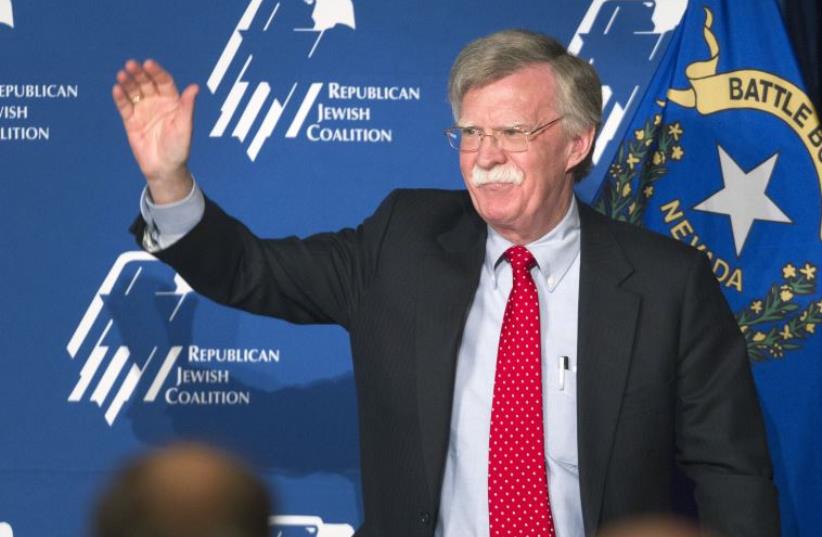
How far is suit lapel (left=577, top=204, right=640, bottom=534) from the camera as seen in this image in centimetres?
269

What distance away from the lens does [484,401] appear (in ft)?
8.94

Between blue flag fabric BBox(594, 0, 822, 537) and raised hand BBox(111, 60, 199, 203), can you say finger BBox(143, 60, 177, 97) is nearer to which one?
raised hand BBox(111, 60, 199, 203)

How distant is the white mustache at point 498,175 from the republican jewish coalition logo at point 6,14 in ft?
5.48

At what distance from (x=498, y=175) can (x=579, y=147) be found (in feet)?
0.93

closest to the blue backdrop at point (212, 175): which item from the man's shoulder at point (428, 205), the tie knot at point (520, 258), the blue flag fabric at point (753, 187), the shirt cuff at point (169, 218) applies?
the blue flag fabric at point (753, 187)

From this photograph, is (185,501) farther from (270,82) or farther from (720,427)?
(270,82)

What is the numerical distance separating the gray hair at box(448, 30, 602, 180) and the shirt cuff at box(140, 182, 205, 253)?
2.04 feet

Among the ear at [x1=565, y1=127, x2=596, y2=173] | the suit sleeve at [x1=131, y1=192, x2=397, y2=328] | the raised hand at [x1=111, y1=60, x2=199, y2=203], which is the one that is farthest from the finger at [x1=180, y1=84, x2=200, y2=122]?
the ear at [x1=565, y1=127, x2=596, y2=173]

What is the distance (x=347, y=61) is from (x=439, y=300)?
116 centimetres

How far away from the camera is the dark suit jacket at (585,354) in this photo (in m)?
2.71

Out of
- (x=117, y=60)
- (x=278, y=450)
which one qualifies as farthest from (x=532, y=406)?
(x=117, y=60)

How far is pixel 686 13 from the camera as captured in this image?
3646 mm

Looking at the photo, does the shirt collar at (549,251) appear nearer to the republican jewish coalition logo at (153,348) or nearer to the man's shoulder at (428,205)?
the man's shoulder at (428,205)

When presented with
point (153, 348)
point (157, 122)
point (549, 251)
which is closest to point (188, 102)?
point (157, 122)
